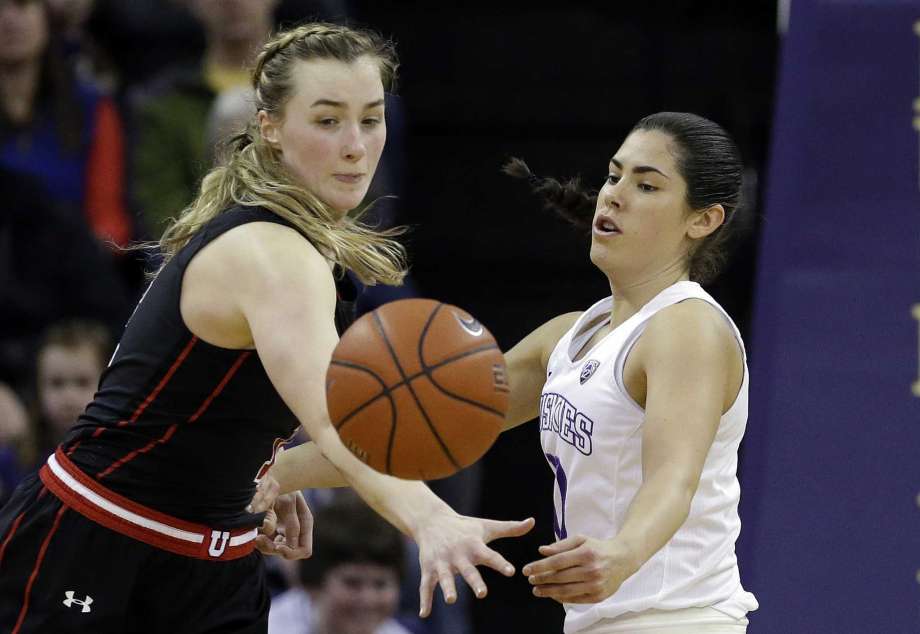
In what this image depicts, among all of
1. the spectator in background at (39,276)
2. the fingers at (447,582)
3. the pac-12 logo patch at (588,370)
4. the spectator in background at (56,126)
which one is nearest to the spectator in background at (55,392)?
the spectator in background at (39,276)

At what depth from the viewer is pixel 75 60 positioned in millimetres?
7270

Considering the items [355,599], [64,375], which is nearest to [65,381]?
[64,375]

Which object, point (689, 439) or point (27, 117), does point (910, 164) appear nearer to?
point (689, 439)

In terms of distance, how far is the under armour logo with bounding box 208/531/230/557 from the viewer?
142 inches

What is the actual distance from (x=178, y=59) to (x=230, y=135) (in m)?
4.07

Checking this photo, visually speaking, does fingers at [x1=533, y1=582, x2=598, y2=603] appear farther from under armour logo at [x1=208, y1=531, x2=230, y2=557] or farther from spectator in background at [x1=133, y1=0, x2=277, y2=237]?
spectator in background at [x1=133, y1=0, x2=277, y2=237]

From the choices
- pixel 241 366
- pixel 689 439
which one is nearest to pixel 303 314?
pixel 241 366

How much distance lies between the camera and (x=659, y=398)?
10.9ft

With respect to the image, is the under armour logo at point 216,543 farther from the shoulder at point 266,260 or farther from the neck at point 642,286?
the neck at point 642,286

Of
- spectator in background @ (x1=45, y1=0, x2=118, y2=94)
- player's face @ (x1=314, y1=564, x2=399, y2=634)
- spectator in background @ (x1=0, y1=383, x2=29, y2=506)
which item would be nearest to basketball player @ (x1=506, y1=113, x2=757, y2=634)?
player's face @ (x1=314, y1=564, x2=399, y2=634)

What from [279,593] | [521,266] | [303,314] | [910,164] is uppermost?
[910,164]

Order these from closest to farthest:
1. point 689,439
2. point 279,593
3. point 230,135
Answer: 1. point 689,439
2. point 230,135
3. point 279,593

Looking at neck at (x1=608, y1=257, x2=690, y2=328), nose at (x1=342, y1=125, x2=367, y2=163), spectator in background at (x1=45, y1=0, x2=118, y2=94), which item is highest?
spectator in background at (x1=45, y1=0, x2=118, y2=94)

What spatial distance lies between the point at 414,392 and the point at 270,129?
97cm
